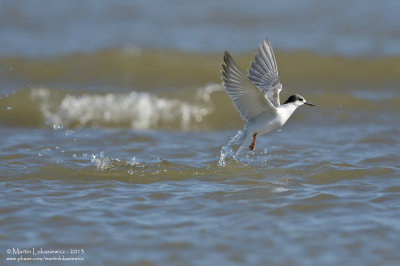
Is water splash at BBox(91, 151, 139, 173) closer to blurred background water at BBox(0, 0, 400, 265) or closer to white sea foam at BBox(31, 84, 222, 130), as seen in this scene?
blurred background water at BBox(0, 0, 400, 265)

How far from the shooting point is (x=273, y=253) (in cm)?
503

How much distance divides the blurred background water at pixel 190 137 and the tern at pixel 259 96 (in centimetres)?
62

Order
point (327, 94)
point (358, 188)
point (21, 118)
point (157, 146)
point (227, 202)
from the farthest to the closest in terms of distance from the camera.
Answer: point (327, 94), point (21, 118), point (157, 146), point (358, 188), point (227, 202)

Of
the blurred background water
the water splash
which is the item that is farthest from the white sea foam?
the water splash

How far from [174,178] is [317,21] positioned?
11257mm

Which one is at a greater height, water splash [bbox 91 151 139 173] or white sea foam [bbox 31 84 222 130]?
white sea foam [bbox 31 84 222 130]

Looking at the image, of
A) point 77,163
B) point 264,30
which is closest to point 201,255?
point 77,163

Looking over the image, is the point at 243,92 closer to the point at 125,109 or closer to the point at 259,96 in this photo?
the point at 259,96

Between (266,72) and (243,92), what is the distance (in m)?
1.00

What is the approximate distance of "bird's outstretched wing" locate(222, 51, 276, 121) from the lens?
6.34 m

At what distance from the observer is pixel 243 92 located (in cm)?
655

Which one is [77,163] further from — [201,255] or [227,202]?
[201,255]

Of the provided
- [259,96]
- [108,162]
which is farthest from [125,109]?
[259,96]

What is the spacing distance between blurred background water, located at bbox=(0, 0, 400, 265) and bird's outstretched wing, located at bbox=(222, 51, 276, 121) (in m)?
0.80
